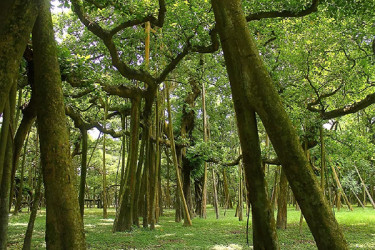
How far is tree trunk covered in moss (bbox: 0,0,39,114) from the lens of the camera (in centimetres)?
273

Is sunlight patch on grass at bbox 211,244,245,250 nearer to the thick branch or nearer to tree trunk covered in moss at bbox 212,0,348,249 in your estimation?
tree trunk covered in moss at bbox 212,0,348,249

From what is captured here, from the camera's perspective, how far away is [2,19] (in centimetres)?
278

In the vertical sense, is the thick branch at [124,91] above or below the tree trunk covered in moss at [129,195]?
above

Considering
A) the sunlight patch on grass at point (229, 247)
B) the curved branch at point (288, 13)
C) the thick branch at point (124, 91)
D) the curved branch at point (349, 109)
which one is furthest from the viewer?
the thick branch at point (124, 91)

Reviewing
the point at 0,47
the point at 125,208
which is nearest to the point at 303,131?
the point at 125,208

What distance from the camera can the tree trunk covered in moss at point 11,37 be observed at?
273 centimetres

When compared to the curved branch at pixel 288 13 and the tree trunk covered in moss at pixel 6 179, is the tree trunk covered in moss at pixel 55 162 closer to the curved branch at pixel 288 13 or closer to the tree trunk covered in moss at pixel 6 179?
the tree trunk covered in moss at pixel 6 179

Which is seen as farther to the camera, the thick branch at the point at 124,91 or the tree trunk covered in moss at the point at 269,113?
the thick branch at the point at 124,91

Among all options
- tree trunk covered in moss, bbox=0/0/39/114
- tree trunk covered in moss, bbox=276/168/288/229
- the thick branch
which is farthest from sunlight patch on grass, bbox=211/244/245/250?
tree trunk covered in moss, bbox=0/0/39/114

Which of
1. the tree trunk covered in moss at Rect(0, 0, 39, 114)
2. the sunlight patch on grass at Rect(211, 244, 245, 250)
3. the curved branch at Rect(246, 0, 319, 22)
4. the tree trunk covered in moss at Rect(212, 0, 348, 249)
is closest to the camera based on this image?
the tree trunk covered in moss at Rect(0, 0, 39, 114)

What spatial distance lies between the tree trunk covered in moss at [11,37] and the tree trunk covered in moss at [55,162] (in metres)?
0.41

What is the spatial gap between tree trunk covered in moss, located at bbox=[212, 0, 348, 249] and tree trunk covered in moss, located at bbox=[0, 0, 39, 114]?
211 cm

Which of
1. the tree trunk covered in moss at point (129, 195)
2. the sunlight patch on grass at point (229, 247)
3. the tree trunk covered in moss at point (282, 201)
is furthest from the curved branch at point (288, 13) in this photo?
the tree trunk covered in moss at point (282, 201)

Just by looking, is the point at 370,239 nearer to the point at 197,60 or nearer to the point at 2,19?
the point at 197,60
